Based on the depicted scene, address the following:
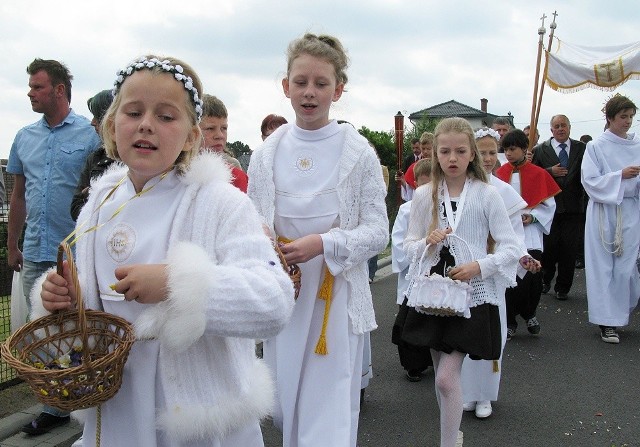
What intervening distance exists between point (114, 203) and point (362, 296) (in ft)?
5.52

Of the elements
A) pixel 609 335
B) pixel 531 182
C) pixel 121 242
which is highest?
pixel 121 242

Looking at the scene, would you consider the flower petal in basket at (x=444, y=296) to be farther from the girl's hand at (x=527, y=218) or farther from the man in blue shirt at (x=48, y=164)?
the girl's hand at (x=527, y=218)

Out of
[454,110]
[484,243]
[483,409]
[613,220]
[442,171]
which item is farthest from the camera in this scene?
[454,110]

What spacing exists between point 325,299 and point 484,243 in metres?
1.18

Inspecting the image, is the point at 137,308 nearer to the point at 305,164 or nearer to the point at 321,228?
the point at 321,228

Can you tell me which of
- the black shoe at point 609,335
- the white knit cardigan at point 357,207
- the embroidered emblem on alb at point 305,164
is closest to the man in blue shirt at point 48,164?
the white knit cardigan at point 357,207

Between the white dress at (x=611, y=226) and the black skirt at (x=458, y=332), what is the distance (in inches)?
151

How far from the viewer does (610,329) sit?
7.14 metres

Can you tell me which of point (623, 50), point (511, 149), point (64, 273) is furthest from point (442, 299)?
point (623, 50)

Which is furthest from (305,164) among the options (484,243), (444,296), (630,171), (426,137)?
(630,171)

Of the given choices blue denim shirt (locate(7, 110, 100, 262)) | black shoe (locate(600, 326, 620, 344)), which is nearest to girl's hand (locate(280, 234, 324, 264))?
blue denim shirt (locate(7, 110, 100, 262))

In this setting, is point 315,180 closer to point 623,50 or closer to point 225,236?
point 225,236

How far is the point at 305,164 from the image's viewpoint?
343 cm

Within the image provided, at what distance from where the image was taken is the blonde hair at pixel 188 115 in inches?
77.1
